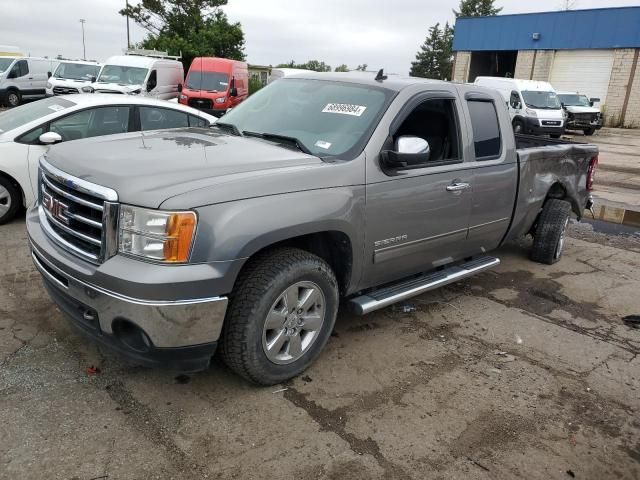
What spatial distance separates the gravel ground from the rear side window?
140 centimetres

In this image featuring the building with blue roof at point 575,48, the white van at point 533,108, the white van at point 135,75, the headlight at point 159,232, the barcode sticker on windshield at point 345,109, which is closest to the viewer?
the headlight at point 159,232

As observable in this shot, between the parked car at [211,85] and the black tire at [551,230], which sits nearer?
the black tire at [551,230]

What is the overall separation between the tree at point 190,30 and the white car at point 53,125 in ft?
96.8

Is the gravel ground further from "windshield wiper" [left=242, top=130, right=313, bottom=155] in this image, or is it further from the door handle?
"windshield wiper" [left=242, top=130, right=313, bottom=155]

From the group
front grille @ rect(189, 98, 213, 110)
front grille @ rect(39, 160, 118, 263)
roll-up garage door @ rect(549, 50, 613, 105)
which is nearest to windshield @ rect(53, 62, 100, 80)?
front grille @ rect(189, 98, 213, 110)

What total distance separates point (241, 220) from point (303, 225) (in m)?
0.42

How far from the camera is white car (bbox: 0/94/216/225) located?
6.04 metres

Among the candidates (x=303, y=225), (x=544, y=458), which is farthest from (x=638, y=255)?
(x=303, y=225)

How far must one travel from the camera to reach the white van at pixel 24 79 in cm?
2286

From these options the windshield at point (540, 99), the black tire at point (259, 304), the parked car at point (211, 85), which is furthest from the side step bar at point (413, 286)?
the windshield at point (540, 99)

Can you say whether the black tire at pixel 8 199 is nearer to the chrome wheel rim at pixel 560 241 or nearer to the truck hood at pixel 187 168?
the truck hood at pixel 187 168

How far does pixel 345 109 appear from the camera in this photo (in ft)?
12.5

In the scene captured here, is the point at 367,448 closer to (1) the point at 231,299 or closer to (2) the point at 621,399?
(1) the point at 231,299

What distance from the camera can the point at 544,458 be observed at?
2.83m
